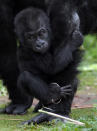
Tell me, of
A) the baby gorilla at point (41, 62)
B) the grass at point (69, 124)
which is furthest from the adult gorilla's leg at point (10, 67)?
the baby gorilla at point (41, 62)

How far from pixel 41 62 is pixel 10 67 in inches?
35.5

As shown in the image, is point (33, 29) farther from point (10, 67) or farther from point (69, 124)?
point (69, 124)

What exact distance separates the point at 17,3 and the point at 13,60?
24.8 inches

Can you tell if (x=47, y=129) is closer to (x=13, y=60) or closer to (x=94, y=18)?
(x=13, y=60)

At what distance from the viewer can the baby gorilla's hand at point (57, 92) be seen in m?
3.31

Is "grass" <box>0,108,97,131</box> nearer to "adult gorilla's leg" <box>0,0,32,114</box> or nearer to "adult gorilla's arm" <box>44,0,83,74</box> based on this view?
"adult gorilla's leg" <box>0,0,32,114</box>

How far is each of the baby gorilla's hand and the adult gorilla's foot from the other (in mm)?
797

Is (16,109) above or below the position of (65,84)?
below

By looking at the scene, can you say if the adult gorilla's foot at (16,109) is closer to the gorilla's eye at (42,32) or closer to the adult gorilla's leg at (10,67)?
the adult gorilla's leg at (10,67)

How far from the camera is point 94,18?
4.26m

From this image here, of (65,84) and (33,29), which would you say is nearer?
(65,84)

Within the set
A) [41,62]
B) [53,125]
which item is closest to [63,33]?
[41,62]

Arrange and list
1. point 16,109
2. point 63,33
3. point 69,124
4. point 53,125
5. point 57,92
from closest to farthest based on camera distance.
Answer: point 69,124 → point 53,125 → point 57,92 → point 63,33 → point 16,109

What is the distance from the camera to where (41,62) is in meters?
3.41
